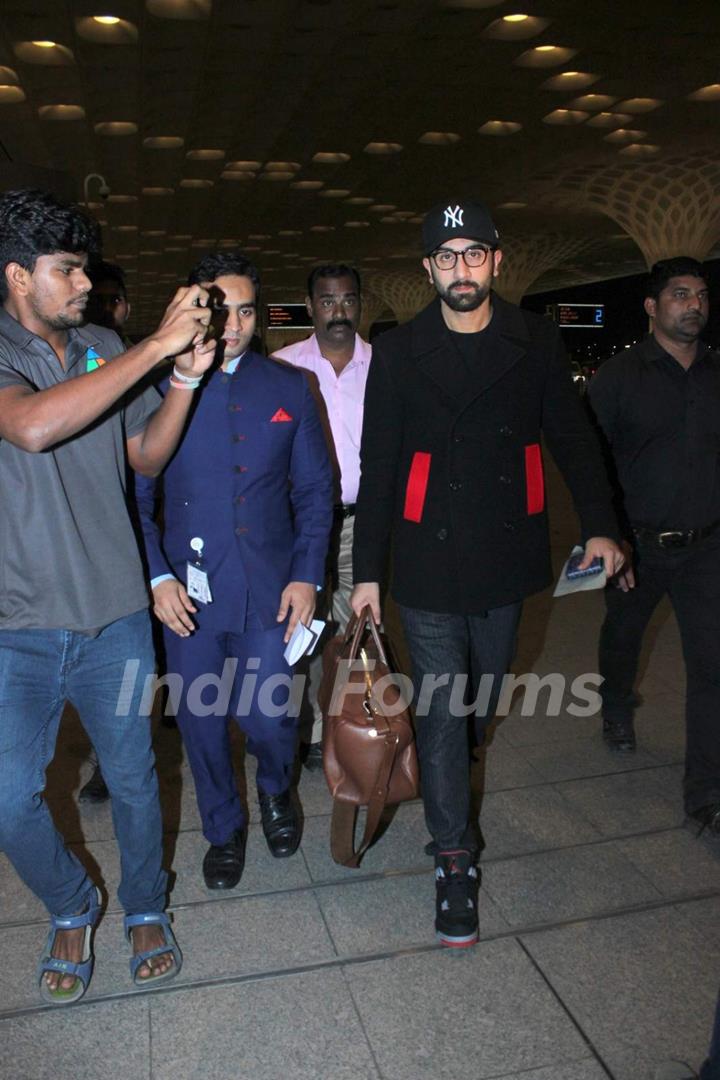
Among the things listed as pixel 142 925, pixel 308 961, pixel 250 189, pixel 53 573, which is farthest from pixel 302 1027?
pixel 250 189

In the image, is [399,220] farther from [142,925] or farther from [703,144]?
[142,925]

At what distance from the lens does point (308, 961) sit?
2832 mm

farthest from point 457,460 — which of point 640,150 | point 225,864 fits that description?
point 640,150

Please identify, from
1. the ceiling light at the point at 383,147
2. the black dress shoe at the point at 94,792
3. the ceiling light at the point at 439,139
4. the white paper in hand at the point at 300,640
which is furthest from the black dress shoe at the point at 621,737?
the ceiling light at the point at 383,147

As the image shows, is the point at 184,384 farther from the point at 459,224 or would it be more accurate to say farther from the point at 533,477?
the point at 533,477

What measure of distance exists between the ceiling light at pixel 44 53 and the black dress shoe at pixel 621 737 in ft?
35.8

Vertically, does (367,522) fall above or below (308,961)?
above

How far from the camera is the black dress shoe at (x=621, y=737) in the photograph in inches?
169

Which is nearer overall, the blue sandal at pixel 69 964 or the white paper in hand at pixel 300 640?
the blue sandal at pixel 69 964

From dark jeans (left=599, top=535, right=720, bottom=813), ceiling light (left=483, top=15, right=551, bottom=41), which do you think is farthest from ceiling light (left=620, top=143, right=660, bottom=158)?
dark jeans (left=599, top=535, right=720, bottom=813)

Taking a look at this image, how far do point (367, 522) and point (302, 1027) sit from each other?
1.49m

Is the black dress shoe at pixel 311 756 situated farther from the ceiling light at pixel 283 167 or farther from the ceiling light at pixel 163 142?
the ceiling light at pixel 283 167

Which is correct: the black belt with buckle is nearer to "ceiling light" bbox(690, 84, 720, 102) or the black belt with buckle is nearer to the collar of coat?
the collar of coat

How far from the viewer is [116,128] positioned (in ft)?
49.1
